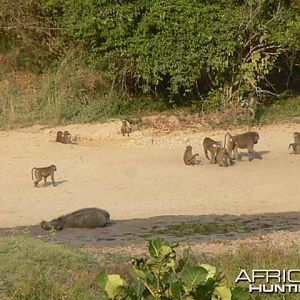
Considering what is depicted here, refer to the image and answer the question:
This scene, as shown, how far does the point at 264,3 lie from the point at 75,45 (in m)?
5.38

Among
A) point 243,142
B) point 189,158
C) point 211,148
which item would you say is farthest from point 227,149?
point 189,158

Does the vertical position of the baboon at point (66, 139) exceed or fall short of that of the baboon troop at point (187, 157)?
it exceeds it

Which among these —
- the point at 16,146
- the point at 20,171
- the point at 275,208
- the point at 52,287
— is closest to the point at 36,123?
the point at 16,146

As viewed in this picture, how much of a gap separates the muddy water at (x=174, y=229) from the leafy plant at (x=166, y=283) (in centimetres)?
646

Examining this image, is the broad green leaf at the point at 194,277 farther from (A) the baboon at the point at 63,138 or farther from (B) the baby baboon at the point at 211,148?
(A) the baboon at the point at 63,138

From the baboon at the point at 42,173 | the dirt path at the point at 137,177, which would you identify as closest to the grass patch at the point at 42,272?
the dirt path at the point at 137,177

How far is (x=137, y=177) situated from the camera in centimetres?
1750

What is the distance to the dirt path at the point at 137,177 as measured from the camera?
15375mm

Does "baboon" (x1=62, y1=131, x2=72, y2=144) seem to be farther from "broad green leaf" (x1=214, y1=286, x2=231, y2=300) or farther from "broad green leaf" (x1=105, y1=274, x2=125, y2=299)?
"broad green leaf" (x1=214, y1=286, x2=231, y2=300)

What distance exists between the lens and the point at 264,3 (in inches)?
887

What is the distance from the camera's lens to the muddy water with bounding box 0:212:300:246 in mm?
12773

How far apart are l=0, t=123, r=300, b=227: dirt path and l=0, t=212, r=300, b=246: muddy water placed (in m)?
0.50

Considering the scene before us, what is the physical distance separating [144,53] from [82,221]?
907 centimetres

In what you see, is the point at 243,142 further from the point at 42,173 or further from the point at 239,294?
the point at 239,294
